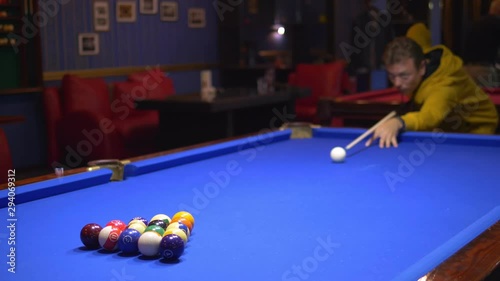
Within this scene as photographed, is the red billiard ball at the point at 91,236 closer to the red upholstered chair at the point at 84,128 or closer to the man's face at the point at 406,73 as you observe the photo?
the man's face at the point at 406,73

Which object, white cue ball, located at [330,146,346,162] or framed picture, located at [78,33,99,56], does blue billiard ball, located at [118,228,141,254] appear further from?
framed picture, located at [78,33,99,56]

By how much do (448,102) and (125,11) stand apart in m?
5.14

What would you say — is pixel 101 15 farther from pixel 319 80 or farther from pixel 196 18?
pixel 319 80

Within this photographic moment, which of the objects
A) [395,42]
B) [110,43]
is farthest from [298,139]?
[110,43]

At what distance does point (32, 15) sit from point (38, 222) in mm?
5333

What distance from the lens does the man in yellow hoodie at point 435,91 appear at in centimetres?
359

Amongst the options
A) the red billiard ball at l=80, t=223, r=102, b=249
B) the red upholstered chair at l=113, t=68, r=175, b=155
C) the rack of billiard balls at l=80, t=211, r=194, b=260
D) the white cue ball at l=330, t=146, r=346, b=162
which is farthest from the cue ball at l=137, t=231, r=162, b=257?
the red upholstered chair at l=113, t=68, r=175, b=155

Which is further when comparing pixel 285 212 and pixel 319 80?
pixel 319 80

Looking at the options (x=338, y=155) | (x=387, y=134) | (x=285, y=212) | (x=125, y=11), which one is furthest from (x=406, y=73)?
(x=125, y=11)

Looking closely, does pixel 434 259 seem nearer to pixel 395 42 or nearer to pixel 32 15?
pixel 395 42

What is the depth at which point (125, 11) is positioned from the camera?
315 inches

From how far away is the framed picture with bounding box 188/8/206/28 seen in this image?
29.3 ft

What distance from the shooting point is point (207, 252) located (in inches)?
64.9

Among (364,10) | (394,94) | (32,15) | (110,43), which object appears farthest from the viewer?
(364,10)
